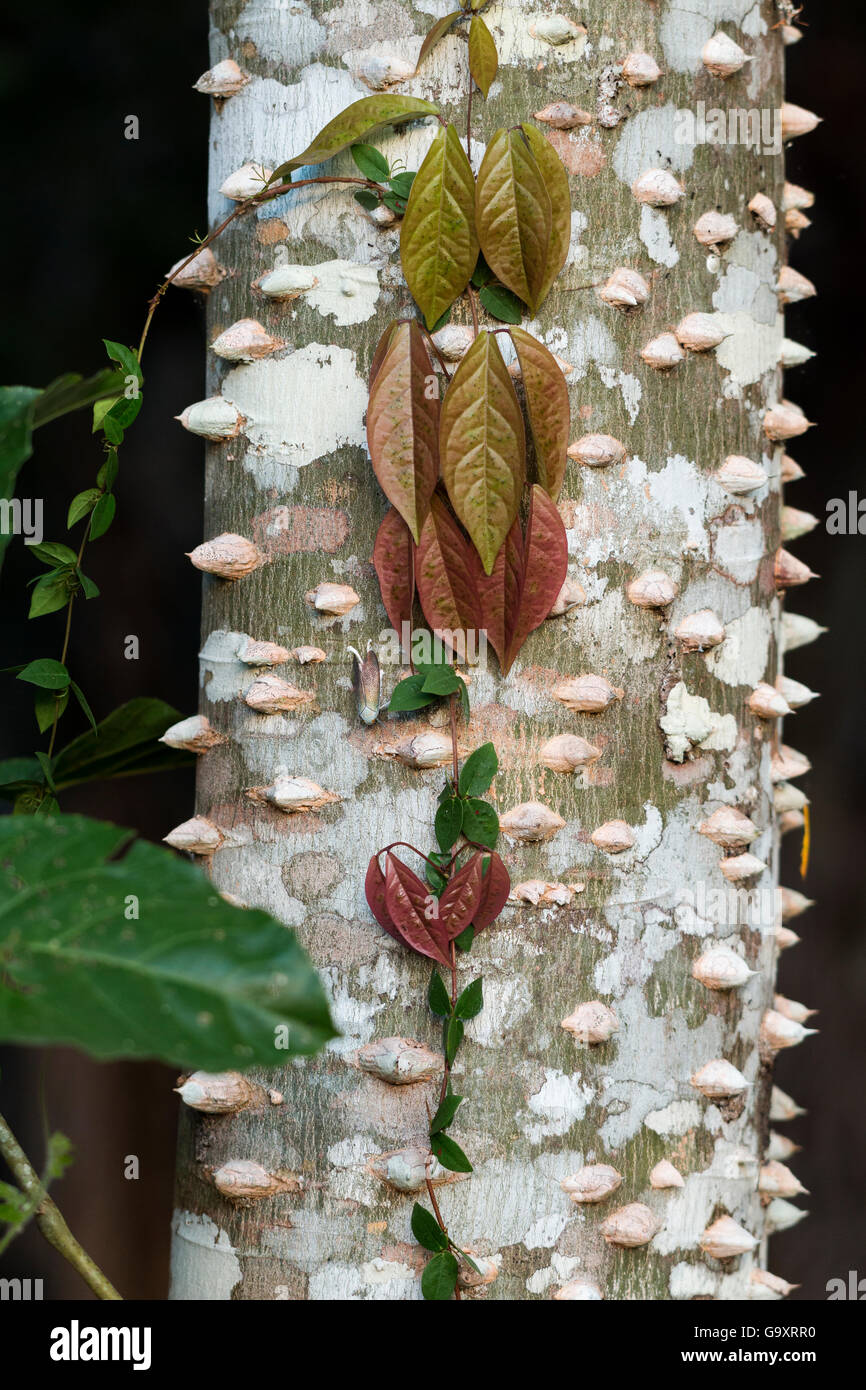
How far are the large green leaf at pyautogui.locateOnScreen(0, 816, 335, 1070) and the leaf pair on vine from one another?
0.27m

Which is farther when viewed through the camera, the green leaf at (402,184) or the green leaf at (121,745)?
the green leaf at (121,745)

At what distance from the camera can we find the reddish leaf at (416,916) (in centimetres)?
59

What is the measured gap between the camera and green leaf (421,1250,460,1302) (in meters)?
0.58

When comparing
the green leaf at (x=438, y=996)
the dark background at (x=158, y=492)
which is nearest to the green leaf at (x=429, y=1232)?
the green leaf at (x=438, y=996)

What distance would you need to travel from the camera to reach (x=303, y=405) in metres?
0.62

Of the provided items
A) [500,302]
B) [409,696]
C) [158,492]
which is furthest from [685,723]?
[158,492]

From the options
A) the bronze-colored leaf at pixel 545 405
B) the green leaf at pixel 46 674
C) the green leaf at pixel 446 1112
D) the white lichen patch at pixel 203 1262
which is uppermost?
the bronze-colored leaf at pixel 545 405

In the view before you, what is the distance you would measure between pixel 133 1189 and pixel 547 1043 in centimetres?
138

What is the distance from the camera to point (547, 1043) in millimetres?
603

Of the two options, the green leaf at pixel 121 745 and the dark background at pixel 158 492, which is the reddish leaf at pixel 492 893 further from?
the dark background at pixel 158 492

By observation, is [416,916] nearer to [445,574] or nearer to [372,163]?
[445,574]

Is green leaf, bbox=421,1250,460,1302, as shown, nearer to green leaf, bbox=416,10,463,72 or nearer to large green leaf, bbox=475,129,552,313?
large green leaf, bbox=475,129,552,313

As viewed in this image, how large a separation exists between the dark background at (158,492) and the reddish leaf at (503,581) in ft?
3.80

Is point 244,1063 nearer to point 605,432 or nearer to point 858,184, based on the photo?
point 605,432
